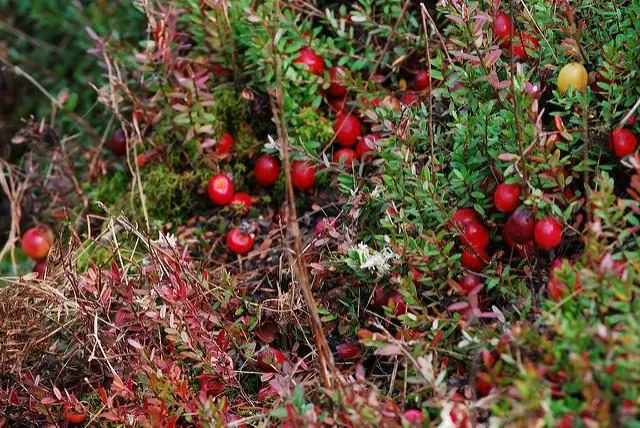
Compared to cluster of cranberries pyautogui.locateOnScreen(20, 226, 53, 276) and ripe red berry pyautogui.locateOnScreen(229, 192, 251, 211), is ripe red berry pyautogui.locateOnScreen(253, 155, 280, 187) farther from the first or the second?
cluster of cranberries pyautogui.locateOnScreen(20, 226, 53, 276)

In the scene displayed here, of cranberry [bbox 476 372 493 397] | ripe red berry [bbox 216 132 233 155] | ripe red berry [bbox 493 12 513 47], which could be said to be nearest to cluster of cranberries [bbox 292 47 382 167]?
ripe red berry [bbox 216 132 233 155]

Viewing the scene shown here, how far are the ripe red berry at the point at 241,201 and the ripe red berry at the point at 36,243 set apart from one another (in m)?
0.89

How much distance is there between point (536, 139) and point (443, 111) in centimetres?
63

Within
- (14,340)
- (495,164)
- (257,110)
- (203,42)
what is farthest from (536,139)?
(14,340)

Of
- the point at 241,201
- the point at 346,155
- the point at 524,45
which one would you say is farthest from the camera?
the point at 241,201

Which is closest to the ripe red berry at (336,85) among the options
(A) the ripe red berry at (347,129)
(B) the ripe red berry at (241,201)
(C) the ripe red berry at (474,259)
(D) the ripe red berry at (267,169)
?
(A) the ripe red berry at (347,129)

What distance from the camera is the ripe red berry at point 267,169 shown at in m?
3.19

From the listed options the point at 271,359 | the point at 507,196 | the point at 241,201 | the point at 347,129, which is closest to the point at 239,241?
the point at 241,201

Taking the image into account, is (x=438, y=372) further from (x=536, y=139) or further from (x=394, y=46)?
(x=394, y=46)

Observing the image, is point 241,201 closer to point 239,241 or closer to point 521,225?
point 239,241

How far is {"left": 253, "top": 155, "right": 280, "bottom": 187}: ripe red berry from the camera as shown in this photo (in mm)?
3186

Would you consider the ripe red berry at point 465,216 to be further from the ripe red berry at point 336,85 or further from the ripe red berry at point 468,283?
the ripe red berry at point 336,85

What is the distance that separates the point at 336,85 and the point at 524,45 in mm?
855

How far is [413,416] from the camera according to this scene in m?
2.03
